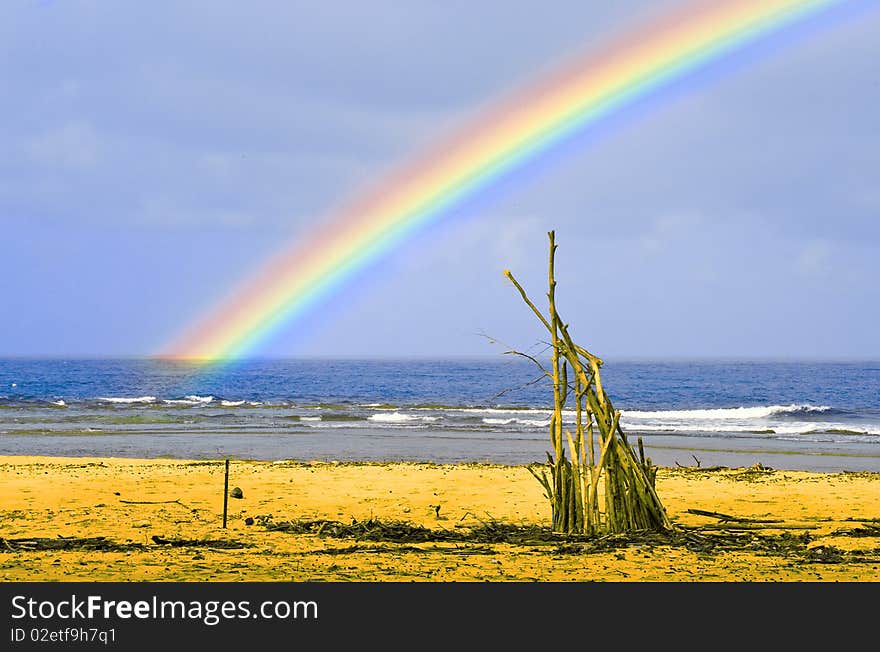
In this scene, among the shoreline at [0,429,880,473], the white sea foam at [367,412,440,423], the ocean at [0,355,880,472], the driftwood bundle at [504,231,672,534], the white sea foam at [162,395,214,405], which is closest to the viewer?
the driftwood bundle at [504,231,672,534]

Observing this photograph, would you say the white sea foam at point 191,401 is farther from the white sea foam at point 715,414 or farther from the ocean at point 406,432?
the white sea foam at point 715,414

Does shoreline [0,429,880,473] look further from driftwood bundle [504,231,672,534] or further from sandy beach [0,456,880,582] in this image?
driftwood bundle [504,231,672,534]

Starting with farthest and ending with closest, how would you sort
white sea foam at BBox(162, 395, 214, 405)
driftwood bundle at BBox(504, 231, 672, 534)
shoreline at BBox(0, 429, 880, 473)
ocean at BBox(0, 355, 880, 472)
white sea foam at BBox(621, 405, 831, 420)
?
white sea foam at BBox(162, 395, 214, 405) < white sea foam at BBox(621, 405, 831, 420) < ocean at BBox(0, 355, 880, 472) < shoreline at BBox(0, 429, 880, 473) < driftwood bundle at BBox(504, 231, 672, 534)

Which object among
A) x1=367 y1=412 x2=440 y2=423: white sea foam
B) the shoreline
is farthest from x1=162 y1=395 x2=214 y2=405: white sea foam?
the shoreline

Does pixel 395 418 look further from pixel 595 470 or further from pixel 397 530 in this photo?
pixel 595 470

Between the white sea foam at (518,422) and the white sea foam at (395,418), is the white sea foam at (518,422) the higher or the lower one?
the higher one

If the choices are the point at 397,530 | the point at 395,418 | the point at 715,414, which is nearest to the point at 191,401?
the point at 395,418

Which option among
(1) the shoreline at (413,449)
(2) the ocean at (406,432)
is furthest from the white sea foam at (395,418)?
(1) the shoreline at (413,449)

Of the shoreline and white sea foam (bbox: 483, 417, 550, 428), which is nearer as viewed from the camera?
the shoreline

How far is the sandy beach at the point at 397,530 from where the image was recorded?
848 cm

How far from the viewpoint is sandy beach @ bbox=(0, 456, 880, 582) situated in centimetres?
848

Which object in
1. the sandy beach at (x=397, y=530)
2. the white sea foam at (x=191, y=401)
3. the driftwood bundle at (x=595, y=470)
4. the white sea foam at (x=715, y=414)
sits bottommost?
the white sea foam at (x=191, y=401)

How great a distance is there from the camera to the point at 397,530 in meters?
10.7

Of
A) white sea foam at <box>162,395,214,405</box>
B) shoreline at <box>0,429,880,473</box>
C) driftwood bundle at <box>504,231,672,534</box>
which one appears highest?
driftwood bundle at <box>504,231,672,534</box>
